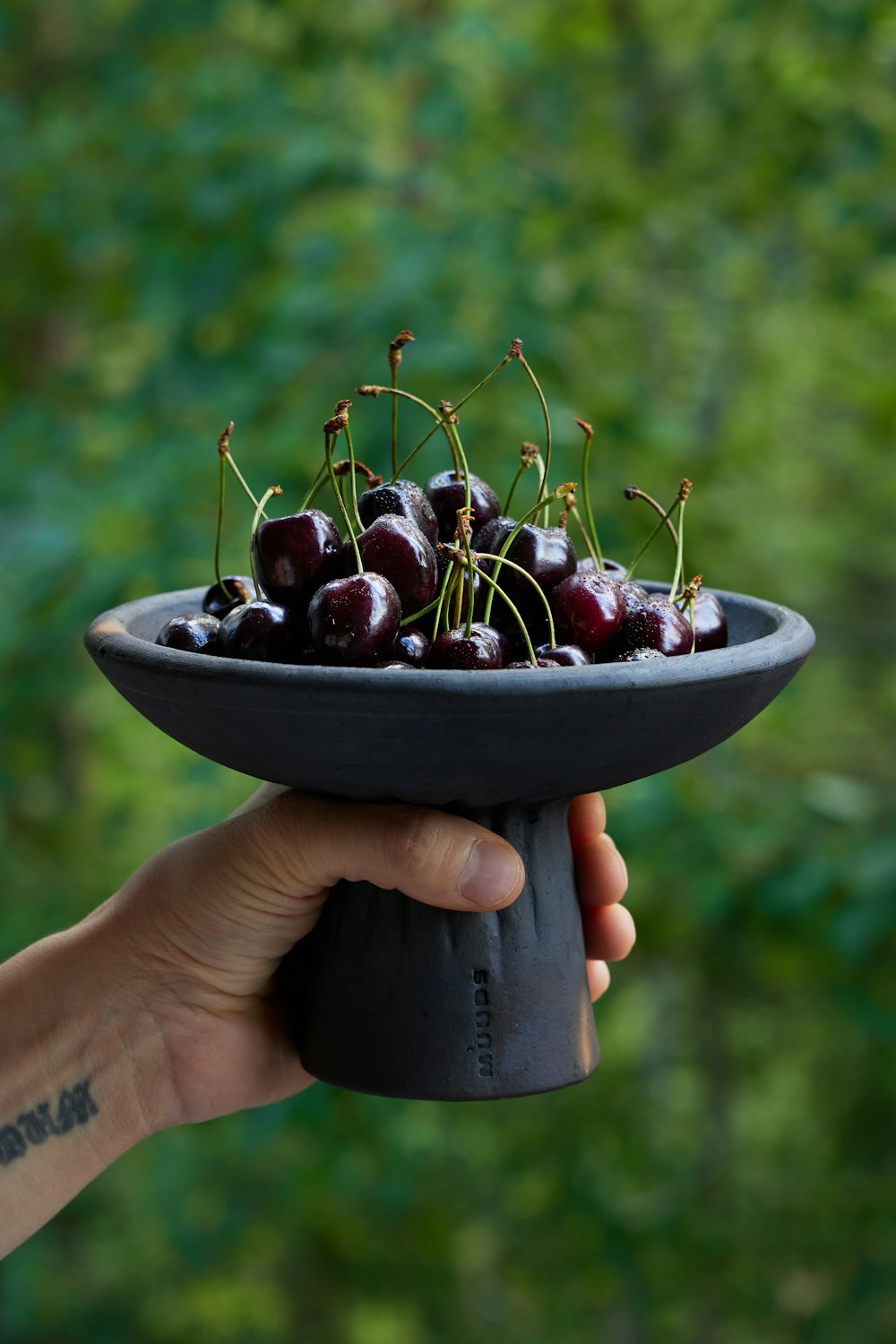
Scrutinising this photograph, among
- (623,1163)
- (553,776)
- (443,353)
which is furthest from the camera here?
(623,1163)

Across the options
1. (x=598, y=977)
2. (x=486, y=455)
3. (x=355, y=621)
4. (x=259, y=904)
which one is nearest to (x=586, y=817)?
(x=598, y=977)

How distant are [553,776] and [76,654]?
1.49m

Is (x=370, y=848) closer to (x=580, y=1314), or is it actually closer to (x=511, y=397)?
(x=511, y=397)

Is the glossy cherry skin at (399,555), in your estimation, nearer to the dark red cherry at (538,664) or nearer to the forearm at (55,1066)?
the dark red cherry at (538,664)

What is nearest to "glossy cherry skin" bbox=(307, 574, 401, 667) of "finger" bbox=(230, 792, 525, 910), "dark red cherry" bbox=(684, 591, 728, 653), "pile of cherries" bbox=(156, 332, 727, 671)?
"pile of cherries" bbox=(156, 332, 727, 671)

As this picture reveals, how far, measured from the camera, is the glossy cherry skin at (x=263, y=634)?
2.42ft

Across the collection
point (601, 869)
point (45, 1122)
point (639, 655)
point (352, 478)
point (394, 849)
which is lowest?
point (45, 1122)

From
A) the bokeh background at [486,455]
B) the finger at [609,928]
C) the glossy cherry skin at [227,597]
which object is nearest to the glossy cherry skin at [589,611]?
the glossy cherry skin at [227,597]

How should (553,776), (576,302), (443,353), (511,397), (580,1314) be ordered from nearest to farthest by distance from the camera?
1. (553,776)
2. (443,353)
3. (511,397)
4. (576,302)
5. (580,1314)

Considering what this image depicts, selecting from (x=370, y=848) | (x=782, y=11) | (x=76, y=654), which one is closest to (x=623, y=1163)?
(x=76, y=654)

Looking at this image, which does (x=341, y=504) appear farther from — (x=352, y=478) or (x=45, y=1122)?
(x=45, y=1122)

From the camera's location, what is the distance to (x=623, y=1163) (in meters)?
2.27

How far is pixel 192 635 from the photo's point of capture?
77cm

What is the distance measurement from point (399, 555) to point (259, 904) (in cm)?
26
